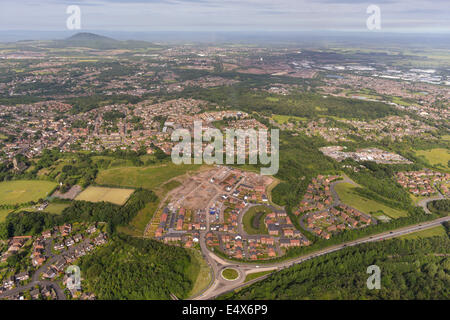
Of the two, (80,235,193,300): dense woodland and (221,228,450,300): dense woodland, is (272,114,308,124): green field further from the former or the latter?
(80,235,193,300): dense woodland

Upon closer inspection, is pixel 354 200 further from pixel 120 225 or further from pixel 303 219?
pixel 120 225

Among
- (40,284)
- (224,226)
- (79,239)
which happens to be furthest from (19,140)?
(224,226)

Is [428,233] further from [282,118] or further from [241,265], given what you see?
[282,118]

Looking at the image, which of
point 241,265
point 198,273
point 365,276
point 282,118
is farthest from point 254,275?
point 282,118

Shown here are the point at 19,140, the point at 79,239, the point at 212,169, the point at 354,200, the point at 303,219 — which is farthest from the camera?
the point at 19,140

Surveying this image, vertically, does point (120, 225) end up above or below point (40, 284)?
above

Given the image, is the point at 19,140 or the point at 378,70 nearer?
the point at 19,140

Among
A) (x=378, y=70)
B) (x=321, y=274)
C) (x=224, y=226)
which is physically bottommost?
(x=321, y=274)

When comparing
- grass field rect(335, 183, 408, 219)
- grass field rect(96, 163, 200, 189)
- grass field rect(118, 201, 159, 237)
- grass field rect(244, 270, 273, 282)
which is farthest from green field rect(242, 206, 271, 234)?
grass field rect(96, 163, 200, 189)
